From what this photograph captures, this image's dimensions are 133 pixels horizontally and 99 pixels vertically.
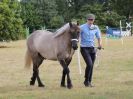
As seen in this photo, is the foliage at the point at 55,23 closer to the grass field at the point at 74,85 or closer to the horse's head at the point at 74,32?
the grass field at the point at 74,85

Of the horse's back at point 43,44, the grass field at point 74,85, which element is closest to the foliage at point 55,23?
the grass field at point 74,85

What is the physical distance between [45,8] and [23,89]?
2618 inches

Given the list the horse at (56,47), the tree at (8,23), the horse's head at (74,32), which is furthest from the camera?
the tree at (8,23)

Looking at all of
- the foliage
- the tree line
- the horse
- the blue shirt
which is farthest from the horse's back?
the foliage

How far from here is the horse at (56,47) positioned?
11.9 meters

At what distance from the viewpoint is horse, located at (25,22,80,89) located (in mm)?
11906

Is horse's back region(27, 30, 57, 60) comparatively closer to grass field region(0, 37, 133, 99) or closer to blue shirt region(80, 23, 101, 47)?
blue shirt region(80, 23, 101, 47)

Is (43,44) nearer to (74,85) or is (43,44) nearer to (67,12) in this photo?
(74,85)

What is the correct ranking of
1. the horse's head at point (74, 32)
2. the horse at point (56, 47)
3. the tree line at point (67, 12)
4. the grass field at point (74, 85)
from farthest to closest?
the tree line at point (67, 12) < the horse at point (56, 47) < the horse's head at point (74, 32) < the grass field at point (74, 85)

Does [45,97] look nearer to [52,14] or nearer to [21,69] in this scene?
[21,69]

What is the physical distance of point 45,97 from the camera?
1030cm

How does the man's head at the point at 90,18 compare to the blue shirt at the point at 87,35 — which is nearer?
the man's head at the point at 90,18

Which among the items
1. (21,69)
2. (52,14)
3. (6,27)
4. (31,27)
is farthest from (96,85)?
(52,14)

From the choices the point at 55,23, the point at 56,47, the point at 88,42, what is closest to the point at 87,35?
the point at 88,42
